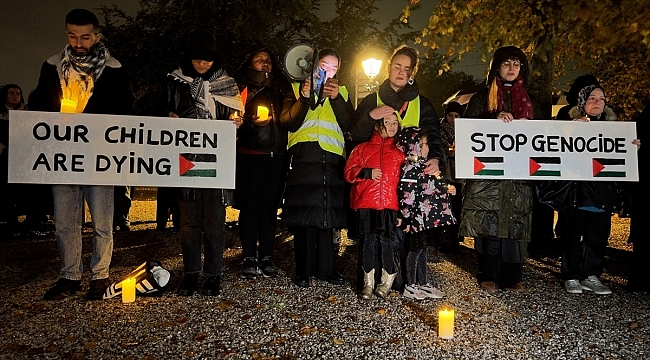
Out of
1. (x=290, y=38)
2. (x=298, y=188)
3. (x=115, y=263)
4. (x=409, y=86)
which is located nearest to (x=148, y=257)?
(x=115, y=263)

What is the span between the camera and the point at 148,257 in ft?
22.6

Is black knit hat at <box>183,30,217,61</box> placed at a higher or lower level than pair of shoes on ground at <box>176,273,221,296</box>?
higher

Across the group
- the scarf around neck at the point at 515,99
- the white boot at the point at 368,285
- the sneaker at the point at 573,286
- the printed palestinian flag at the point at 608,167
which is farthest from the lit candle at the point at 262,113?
the sneaker at the point at 573,286

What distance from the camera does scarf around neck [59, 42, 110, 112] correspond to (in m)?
4.50

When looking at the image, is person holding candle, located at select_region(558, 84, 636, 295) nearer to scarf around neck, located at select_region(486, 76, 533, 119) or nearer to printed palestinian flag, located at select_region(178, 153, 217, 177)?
scarf around neck, located at select_region(486, 76, 533, 119)

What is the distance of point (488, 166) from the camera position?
5.01m

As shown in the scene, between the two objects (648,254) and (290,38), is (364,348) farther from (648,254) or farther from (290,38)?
(290,38)

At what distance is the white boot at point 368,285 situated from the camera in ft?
15.5

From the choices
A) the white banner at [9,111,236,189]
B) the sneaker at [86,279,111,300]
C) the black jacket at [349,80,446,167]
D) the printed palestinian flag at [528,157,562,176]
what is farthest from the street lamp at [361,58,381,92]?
the sneaker at [86,279,111,300]

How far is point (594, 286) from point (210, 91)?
13.2 feet

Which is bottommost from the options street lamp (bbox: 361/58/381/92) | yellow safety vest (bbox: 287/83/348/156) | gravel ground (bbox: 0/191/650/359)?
gravel ground (bbox: 0/191/650/359)

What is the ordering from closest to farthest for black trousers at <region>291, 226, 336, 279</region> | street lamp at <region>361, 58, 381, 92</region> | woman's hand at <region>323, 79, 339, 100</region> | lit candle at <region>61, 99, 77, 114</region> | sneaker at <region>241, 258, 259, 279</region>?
1. lit candle at <region>61, 99, 77, 114</region>
2. woman's hand at <region>323, 79, 339, 100</region>
3. black trousers at <region>291, 226, 336, 279</region>
4. sneaker at <region>241, 258, 259, 279</region>
5. street lamp at <region>361, 58, 381, 92</region>

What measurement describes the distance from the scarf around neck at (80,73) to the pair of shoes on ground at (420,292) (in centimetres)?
325

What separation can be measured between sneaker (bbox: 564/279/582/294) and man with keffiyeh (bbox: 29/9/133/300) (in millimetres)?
4261
